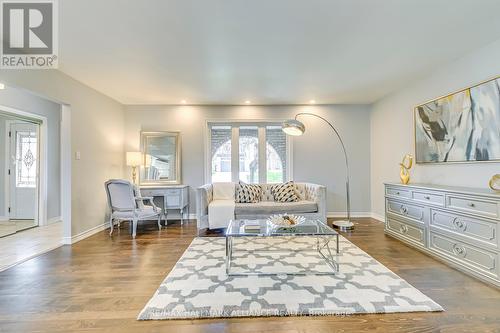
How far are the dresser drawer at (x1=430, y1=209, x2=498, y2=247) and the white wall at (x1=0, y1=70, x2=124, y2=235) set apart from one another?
4.88 metres

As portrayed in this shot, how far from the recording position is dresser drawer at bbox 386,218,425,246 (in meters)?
3.04

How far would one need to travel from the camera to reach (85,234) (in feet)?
12.7

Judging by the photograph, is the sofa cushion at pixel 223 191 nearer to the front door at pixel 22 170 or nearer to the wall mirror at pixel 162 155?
the wall mirror at pixel 162 155

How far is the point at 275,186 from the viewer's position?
183 inches

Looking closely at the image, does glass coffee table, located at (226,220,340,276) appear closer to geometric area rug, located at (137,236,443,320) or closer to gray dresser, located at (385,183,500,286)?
geometric area rug, located at (137,236,443,320)

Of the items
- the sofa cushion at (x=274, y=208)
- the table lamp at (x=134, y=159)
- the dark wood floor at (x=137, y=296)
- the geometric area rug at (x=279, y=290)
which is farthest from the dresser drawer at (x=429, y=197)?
the table lamp at (x=134, y=159)

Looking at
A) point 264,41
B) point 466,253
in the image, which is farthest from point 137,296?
point 466,253

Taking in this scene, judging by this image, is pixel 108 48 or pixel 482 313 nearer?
pixel 482 313

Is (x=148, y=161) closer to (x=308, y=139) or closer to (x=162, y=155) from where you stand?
(x=162, y=155)

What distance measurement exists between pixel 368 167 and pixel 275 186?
2.15 m

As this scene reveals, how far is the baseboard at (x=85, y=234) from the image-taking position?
3.53m

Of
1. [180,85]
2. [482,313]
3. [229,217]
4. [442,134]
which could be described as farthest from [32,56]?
[442,134]

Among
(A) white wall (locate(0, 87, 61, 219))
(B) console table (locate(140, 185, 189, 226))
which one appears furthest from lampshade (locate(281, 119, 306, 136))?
(A) white wall (locate(0, 87, 61, 219))

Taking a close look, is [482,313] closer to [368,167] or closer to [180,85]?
[368,167]
